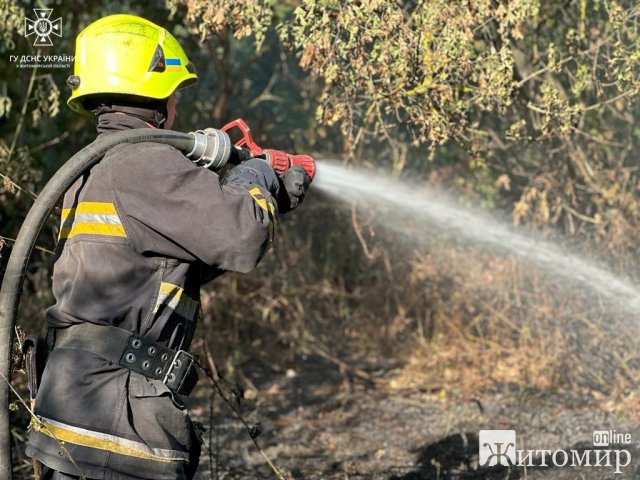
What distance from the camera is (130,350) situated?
2.77 metres

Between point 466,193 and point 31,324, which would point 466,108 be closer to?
point 466,193

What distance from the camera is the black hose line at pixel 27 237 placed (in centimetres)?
270

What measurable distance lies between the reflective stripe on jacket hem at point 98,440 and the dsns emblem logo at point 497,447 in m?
2.56

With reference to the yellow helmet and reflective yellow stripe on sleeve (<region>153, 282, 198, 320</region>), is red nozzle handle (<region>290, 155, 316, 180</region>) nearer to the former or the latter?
the yellow helmet

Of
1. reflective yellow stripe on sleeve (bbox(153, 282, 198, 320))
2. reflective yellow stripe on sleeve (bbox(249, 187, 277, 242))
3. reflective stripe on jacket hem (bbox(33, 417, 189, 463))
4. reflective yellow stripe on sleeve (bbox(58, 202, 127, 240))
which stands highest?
reflective yellow stripe on sleeve (bbox(249, 187, 277, 242))

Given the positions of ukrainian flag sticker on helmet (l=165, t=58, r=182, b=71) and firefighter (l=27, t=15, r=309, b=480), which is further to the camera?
ukrainian flag sticker on helmet (l=165, t=58, r=182, b=71)

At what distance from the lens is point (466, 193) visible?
7.36 m

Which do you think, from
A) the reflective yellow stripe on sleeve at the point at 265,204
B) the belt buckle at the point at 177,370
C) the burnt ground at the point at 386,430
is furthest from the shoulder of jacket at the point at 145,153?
the burnt ground at the point at 386,430

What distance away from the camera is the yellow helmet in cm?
292

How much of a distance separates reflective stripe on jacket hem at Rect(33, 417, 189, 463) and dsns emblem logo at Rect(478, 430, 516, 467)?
2558 millimetres

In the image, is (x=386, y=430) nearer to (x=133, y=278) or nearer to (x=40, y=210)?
(x=133, y=278)

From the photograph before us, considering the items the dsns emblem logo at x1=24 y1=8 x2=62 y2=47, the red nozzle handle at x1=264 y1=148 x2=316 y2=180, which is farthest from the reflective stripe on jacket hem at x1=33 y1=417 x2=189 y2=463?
the dsns emblem logo at x1=24 y1=8 x2=62 y2=47

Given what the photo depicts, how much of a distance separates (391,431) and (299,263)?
229 cm

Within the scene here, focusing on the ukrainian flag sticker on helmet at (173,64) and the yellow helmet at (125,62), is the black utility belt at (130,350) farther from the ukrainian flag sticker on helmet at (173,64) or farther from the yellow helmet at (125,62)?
the ukrainian flag sticker on helmet at (173,64)
